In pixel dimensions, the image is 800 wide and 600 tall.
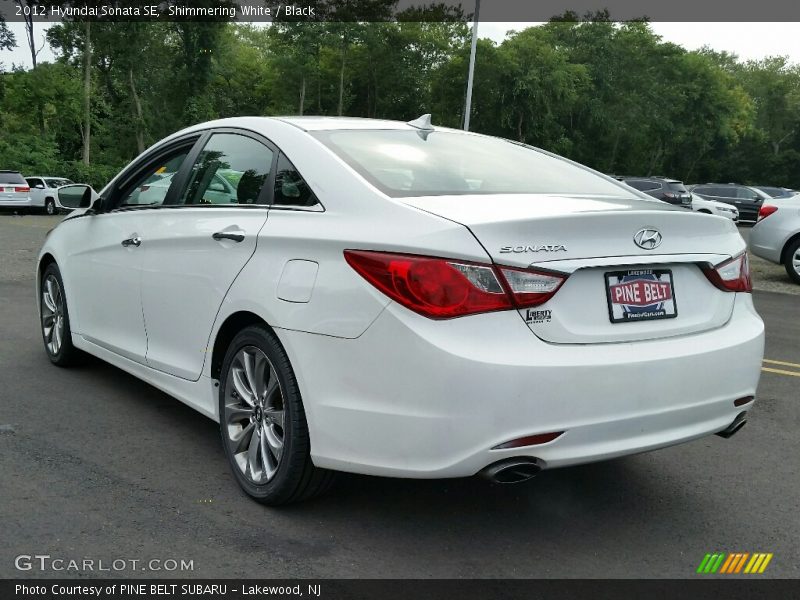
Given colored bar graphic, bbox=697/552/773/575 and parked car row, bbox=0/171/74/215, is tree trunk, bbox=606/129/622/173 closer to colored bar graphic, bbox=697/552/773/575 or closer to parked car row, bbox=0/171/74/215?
parked car row, bbox=0/171/74/215

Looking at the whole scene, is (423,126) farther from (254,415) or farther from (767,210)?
(767,210)

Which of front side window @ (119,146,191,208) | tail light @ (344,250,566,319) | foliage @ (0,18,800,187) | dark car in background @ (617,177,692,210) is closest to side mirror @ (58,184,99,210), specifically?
front side window @ (119,146,191,208)

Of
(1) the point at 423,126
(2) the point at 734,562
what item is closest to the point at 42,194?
(1) the point at 423,126

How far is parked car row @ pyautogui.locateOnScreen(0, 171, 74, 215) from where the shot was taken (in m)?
28.6

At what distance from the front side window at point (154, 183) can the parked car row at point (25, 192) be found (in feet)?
80.8

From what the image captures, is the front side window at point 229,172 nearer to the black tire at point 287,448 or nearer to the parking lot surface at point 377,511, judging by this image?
the black tire at point 287,448

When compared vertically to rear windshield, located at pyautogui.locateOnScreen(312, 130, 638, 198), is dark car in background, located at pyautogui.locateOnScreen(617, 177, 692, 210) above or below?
below

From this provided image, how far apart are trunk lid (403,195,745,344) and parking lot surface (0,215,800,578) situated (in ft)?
2.74

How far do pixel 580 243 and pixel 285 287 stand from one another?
3.68 feet

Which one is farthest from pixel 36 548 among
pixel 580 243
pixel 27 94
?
pixel 27 94

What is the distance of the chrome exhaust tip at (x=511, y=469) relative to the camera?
2.79 metres

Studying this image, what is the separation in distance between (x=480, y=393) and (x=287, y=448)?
35.4 inches

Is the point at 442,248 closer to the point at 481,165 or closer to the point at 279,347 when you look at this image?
the point at 279,347

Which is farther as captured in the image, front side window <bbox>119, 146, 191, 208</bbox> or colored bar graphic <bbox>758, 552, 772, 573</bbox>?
front side window <bbox>119, 146, 191, 208</bbox>
